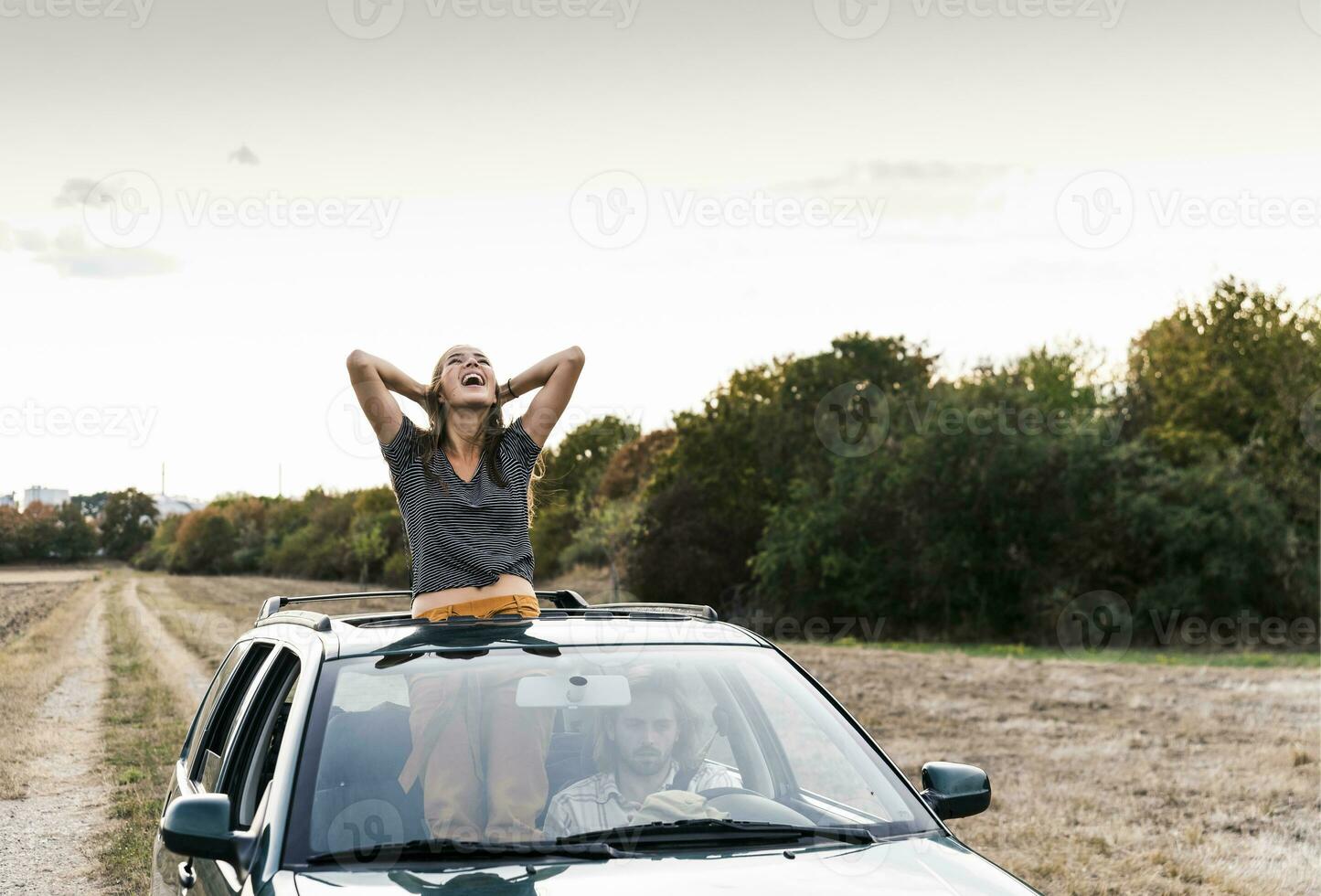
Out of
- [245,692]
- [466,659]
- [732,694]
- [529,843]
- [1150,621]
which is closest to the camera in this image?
[529,843]

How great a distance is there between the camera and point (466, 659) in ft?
11.9

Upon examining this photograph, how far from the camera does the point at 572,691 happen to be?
363 cm

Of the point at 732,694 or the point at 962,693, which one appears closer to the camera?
the point at 732,694

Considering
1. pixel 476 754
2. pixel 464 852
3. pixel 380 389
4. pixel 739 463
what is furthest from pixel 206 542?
pixel 464 852

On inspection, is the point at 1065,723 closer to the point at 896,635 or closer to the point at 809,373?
the point at 896,635

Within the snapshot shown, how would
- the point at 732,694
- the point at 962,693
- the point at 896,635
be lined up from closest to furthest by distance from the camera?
the point at 732,694
the point at 962,693
the point at 896,635

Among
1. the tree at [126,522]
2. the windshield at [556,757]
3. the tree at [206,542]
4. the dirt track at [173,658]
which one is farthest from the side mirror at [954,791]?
the tree at [206,542]

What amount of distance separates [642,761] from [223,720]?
68.6 inches

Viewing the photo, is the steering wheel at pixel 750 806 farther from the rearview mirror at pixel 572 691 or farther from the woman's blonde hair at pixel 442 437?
the woman's blonde hair at pixel 442 437

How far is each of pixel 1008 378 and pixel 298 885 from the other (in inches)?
1726

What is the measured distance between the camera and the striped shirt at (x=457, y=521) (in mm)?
4555

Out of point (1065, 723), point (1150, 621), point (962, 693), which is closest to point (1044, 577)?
point (1150, 621)

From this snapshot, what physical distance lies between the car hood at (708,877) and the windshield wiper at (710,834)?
0.30ft

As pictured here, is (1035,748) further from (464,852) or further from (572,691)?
(464,852)
